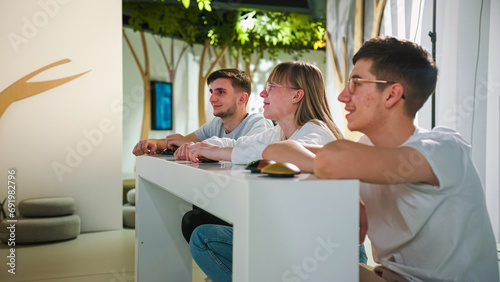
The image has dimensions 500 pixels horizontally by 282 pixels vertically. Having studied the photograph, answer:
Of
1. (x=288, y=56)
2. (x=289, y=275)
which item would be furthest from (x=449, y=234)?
(x=288, y=56)

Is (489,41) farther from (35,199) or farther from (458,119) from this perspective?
(35,199)

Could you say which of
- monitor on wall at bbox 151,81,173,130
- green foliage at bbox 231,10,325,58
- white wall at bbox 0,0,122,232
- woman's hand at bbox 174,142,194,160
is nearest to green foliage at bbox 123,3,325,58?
green foliage at bbox 231,10,325,58

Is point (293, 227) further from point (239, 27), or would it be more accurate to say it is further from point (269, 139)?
point (239, 27)

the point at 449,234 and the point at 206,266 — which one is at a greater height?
the point at 449,234

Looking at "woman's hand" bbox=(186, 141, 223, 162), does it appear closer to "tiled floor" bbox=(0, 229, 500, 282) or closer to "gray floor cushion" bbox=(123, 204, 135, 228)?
"tiled floor" bbox=(0, 229, 500, 282)

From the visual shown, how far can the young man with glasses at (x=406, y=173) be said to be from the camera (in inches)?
38.5

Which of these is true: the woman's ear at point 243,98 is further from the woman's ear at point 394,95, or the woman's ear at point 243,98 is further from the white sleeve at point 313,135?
the woman's ear at point 394,95

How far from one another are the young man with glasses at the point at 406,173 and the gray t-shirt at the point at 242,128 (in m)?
1.18

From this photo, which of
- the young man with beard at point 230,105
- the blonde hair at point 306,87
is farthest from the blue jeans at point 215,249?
the young man with beard at point 230,105

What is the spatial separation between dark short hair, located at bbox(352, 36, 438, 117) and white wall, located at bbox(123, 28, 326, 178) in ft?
15.3

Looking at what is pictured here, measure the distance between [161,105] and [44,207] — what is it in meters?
2.25

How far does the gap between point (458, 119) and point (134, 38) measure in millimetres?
3800

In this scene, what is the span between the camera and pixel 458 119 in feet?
10.8

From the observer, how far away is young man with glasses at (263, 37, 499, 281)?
979 millimetres
